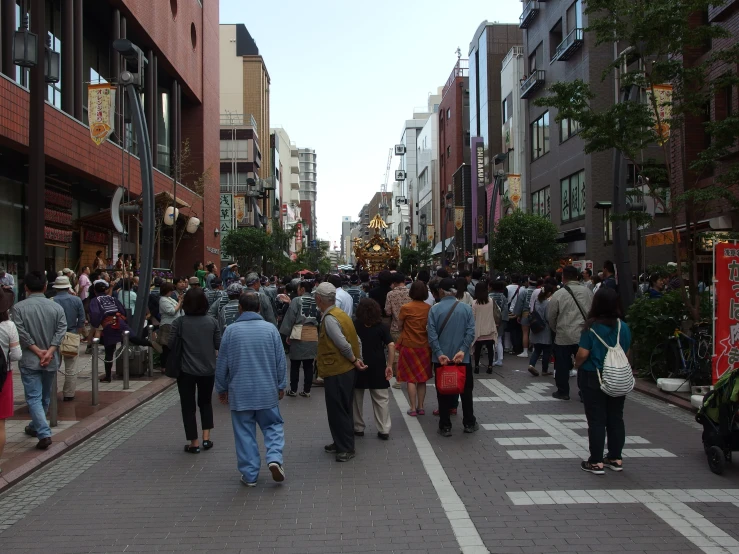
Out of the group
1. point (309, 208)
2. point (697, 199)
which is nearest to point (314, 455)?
point (697, 199)

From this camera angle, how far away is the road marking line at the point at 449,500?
16.5ft

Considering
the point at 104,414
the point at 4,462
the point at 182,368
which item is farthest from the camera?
the point at 104,414

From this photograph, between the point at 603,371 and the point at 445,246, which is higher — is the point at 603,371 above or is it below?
below

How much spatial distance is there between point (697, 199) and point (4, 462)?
9.77 metres

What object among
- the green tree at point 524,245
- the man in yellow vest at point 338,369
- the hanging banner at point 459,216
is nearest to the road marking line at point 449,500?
the man in yellow vest at point 338,369

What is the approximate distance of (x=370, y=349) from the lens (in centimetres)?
844

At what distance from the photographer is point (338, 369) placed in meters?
7.54

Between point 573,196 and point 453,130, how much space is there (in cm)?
3861

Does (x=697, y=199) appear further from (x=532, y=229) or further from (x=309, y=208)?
(x=309, y=208)

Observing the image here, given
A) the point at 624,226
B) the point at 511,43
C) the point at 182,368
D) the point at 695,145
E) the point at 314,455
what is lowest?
the point at 314,455

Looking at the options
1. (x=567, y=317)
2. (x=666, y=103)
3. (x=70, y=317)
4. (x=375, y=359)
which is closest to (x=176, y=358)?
(x=375, y=359)

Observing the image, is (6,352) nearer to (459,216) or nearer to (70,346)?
(70,346)

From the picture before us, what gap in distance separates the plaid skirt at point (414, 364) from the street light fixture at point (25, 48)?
8016 mm

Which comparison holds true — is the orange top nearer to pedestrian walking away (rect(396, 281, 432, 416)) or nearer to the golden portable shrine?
pedestrian walking away (rect(396, 281, 432, 416))
